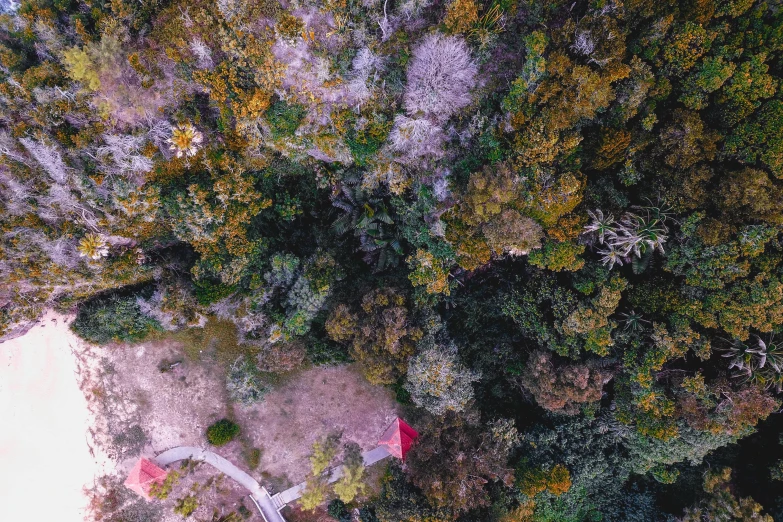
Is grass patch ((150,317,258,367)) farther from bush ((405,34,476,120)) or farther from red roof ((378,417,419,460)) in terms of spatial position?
bush ((405,34,476,120))

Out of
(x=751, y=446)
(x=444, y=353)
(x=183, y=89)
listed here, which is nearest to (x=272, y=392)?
(x=444, y=353)

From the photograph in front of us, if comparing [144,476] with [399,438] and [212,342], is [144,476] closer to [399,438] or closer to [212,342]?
[212,342]

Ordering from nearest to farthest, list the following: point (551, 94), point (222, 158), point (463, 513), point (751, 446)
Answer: point (551, 94)
point (222, 158)
point (751, 446)
point (463, 513)

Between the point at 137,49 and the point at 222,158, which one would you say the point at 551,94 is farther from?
the point at 137,49

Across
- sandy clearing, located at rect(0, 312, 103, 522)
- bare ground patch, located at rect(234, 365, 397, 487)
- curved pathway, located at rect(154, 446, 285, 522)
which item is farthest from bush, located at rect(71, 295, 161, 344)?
curved pathway, located at rect(154, 446, 285, 522)

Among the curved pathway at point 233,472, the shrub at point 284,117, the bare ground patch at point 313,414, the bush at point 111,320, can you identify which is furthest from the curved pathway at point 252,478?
the shrub at point 284,117
